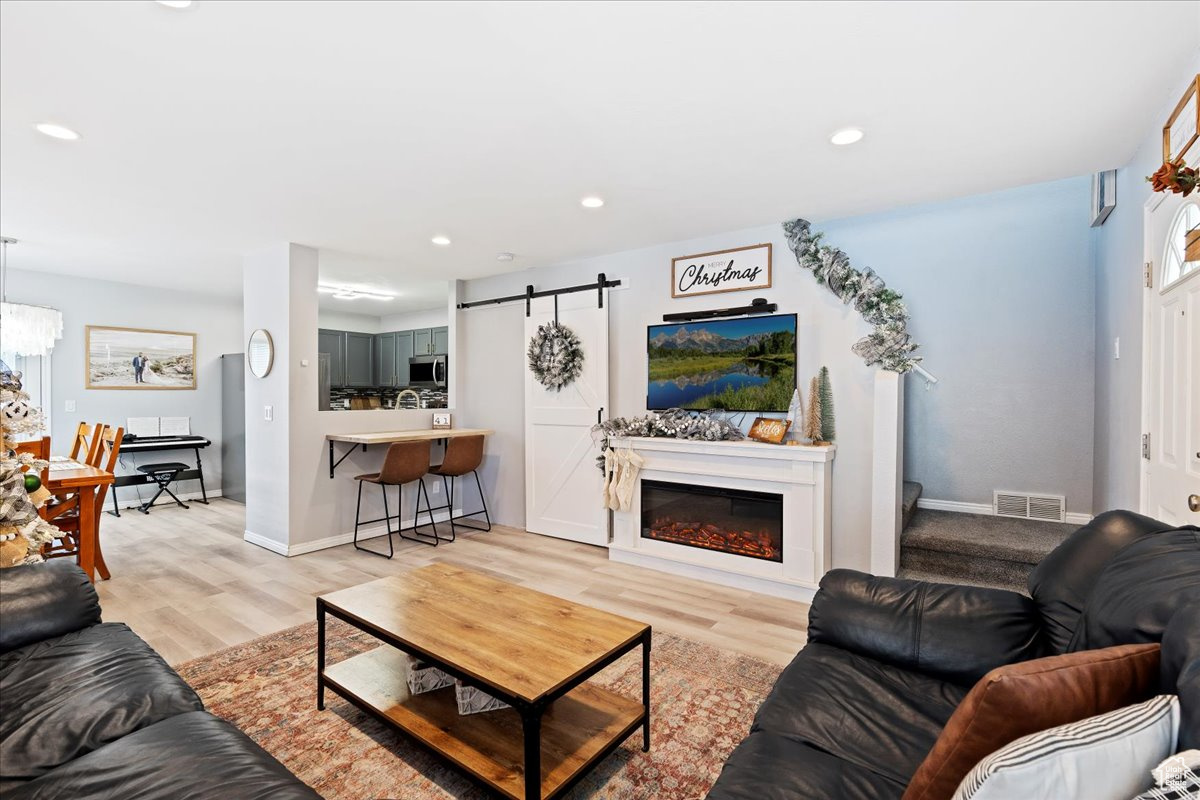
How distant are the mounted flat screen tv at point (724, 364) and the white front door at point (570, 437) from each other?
544mm

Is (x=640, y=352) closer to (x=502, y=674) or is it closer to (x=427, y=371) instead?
(x=502, y=674)

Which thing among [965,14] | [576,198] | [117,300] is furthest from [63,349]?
[965,14]

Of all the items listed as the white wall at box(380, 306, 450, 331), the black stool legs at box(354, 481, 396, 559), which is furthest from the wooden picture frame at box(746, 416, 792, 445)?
the white wall at box(380, 306, 450, 331)

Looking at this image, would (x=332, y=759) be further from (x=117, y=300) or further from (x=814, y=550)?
(x=117, y=300)

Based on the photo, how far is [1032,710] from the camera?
0.88 metres

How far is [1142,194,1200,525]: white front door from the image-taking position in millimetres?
1943

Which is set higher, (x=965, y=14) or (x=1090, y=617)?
(x=965, y=14)

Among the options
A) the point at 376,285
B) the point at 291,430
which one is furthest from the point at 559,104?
the point at 376,285

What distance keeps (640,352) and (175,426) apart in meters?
5.57

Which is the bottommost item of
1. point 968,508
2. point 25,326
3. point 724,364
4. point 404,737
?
point 404,737

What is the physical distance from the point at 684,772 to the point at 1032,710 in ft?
4.26

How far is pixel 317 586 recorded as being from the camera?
3666 mm

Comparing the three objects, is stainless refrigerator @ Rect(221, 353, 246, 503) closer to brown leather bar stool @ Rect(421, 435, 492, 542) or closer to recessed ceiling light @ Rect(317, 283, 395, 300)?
recessed ceiling light @ Rect(317, 283, 395, 300)

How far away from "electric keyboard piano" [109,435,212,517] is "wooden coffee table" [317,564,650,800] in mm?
5031
